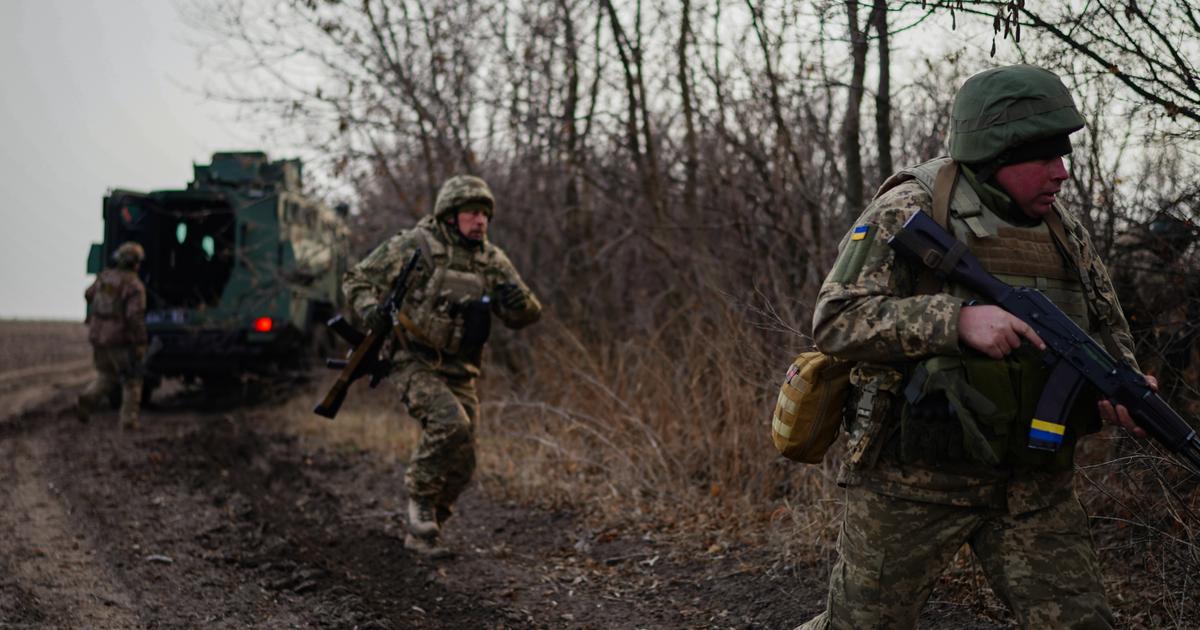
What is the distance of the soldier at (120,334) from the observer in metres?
10.7

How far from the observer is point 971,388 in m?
2.51

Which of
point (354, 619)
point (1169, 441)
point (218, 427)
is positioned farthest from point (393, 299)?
point (218, 427)

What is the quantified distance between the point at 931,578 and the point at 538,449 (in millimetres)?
5193

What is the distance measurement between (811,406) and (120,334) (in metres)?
9.66

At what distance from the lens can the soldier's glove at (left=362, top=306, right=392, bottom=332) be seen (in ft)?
19.0

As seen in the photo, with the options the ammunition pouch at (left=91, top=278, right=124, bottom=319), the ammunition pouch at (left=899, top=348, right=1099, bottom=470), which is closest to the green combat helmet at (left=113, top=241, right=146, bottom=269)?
the ammunition pouch at (left=91, top=278, right=124, bottom=319)

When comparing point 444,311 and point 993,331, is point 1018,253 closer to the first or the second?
point 993,331

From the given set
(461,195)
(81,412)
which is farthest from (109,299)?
(461,195)

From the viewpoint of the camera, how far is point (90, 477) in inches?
314

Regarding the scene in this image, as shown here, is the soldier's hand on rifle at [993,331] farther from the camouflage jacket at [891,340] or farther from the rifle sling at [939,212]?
the rifle sling at [939,212]

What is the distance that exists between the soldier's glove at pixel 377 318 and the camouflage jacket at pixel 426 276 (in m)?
0.04

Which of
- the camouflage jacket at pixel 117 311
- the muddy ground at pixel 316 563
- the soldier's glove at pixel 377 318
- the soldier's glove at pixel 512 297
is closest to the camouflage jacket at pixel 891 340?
the muddy ground at pixel 316 563

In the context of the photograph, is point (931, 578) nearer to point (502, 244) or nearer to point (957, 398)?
point (957, 398)

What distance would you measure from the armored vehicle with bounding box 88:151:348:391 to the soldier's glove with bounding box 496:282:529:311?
19.7ft
